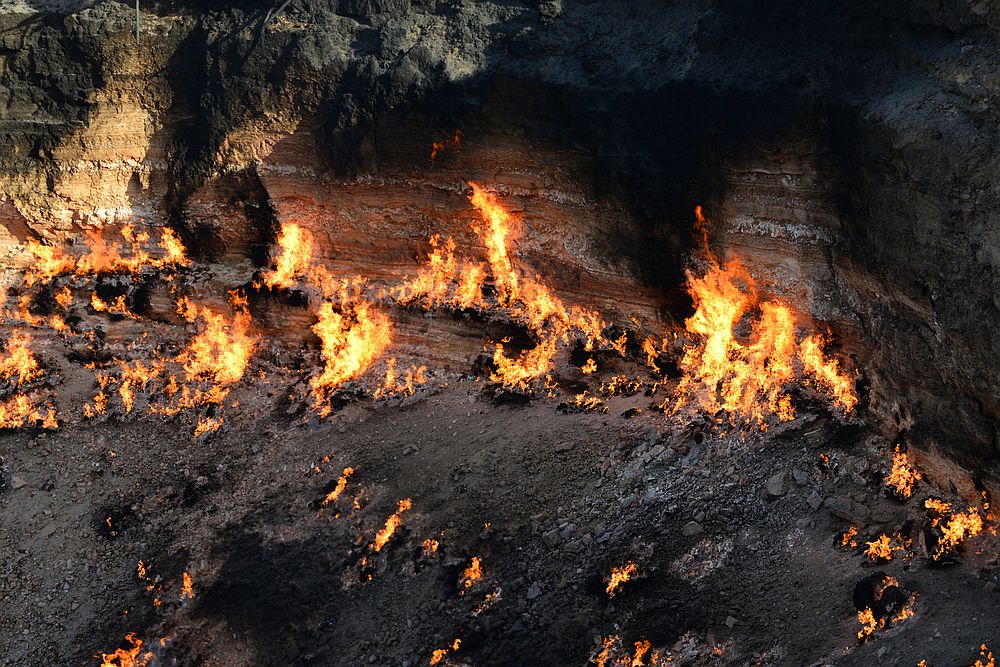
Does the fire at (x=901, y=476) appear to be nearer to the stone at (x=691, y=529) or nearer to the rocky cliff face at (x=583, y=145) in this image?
the rocky cliff face at (x=583, y=145)

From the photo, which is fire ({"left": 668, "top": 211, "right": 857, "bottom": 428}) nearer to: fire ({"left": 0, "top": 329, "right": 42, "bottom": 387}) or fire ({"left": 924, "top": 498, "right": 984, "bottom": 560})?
fire ({"left": 924, "top": 498, "right": 984, "bottom": 560})

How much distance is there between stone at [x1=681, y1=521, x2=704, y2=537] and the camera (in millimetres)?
15562

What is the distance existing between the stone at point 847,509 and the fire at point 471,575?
6569 millimetres

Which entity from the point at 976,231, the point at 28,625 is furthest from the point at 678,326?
the point at 28,625

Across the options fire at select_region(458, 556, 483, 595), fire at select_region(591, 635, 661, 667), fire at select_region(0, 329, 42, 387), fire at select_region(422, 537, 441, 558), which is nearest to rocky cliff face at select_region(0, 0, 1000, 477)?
fire at select_region(0, 329, 42, 387)

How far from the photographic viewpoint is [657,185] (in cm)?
1797

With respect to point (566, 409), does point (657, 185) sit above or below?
above

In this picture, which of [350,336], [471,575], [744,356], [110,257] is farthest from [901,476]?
[110,257]

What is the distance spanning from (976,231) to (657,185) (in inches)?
260

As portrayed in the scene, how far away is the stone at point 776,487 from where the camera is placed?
619 inches

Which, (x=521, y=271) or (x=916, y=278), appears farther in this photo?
(x=521, y=271)

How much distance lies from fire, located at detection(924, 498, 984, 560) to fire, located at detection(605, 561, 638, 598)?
5.05 metres

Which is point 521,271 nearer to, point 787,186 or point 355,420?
point 355,420

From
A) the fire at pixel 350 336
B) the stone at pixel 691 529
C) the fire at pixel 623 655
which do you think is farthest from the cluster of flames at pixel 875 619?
the fire at pixel 350 336
